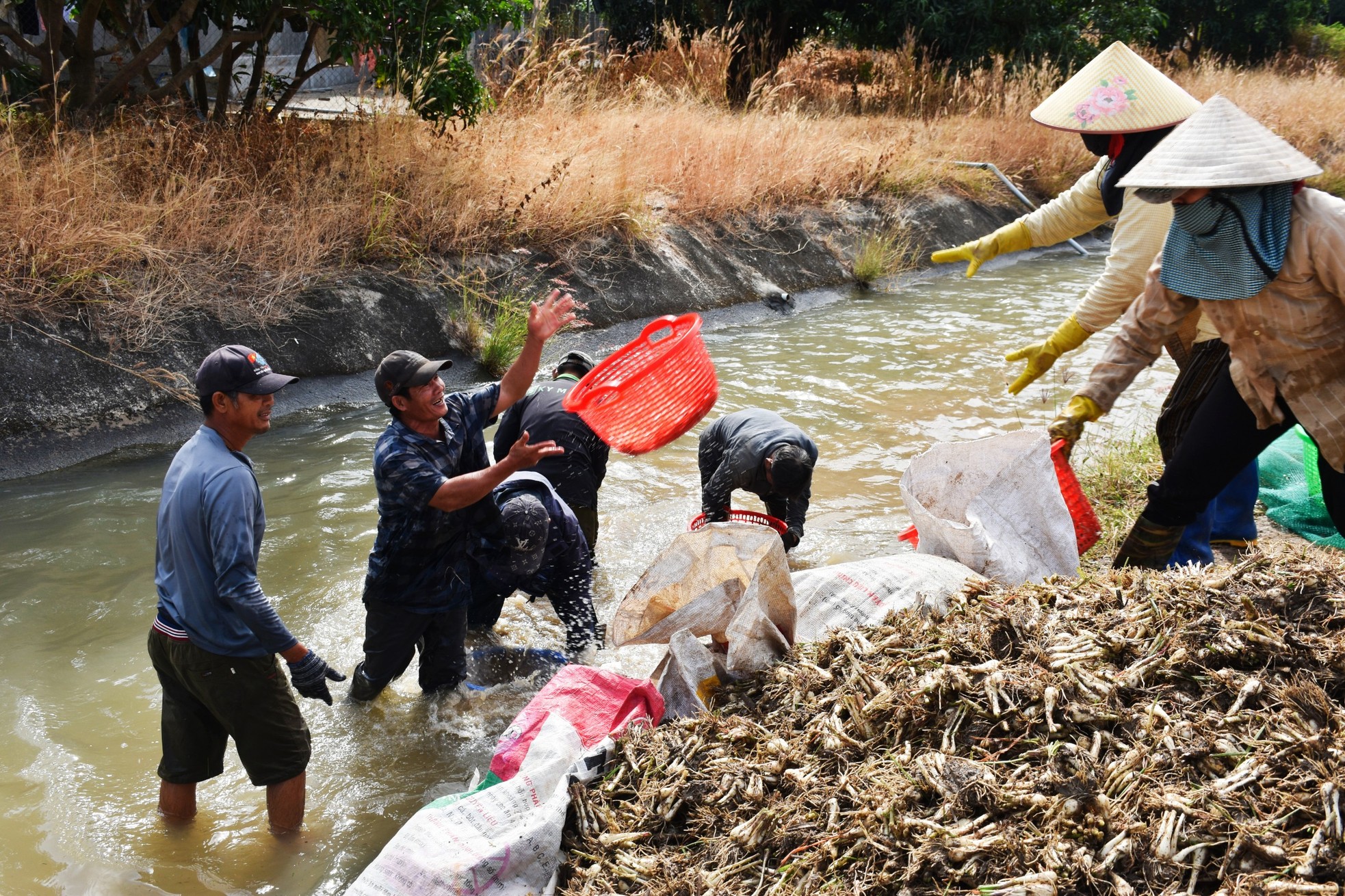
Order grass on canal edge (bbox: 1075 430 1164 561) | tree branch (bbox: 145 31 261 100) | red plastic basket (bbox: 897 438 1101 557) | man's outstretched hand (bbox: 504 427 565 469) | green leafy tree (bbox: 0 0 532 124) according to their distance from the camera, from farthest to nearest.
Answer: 1. tree branch (bbox: 145 31 261 100)
2. green leafy tree (bbox: 0 0 532 124)
3. grass on canal edge (bbox: 1075 430 1164 561)
4. red plastic basket (bbox: 897 438 1101 557)
5. man's outstretched hand (bbox: 504 427 565 469)

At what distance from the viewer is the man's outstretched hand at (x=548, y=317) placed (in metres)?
3.65

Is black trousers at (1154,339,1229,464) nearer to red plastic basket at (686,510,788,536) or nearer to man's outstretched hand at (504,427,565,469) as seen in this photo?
red plastic basket at (686,510,788,536)

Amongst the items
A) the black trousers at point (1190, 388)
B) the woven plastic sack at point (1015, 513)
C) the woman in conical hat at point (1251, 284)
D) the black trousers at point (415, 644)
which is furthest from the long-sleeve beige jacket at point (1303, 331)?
the black trousers at point (415, 644)

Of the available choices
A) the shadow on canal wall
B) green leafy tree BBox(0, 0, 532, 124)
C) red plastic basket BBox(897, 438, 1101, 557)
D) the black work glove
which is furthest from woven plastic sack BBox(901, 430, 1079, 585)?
green leafy tree BBox(0, 0, 532, 124)

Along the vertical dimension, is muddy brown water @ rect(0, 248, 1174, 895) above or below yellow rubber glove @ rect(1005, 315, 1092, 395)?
below

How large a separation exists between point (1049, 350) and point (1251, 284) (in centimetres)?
108

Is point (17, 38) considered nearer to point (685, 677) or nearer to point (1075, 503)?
point (685, 677)

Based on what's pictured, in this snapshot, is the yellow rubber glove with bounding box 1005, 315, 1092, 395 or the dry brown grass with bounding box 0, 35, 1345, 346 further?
the dry brown grass with bounding box 0, 35, 1345, 346


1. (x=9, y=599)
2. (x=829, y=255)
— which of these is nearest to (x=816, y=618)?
(x=9, y=599)

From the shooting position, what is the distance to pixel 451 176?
8320 mm

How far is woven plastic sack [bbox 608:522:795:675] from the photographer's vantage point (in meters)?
2.85

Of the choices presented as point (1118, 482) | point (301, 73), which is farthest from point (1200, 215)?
point (301, 73)

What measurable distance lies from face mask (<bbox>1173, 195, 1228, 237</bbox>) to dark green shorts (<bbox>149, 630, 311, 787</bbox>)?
2897 millimetres

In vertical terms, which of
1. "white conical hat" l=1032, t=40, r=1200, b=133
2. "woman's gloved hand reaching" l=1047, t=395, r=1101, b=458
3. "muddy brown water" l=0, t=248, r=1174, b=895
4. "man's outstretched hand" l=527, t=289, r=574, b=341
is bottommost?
"muddy brown water" l=0, t=248, r=1174, b=895
